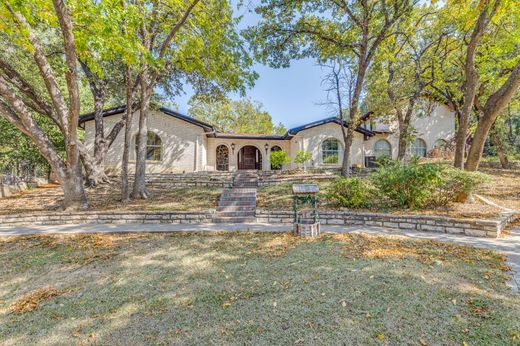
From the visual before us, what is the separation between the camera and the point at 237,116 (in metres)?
32.8

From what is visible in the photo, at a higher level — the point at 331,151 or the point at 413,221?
the point at 331,151

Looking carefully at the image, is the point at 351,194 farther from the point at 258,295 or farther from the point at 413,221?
the point at 258,295

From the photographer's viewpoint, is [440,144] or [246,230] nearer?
[246,230]

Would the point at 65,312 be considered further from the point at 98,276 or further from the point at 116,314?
the point at 98,276

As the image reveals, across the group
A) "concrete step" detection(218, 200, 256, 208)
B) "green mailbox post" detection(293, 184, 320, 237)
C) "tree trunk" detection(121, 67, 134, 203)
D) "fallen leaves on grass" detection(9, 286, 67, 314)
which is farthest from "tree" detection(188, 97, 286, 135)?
"fallen leaves on grass" detection(9, 286, 67, 314)

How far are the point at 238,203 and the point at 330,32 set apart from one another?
8944 millimetres

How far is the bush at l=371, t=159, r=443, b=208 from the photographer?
6734mm

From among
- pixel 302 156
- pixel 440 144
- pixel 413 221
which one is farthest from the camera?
pixel 440 144

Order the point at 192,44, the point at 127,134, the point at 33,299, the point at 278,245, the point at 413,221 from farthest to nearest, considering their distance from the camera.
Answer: the point at 127,134, the point at 192,44, the point at 413,221, the point at 278,245, the point at 33,299

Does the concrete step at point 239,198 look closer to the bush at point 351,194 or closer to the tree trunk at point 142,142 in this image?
the bush at point 351,194

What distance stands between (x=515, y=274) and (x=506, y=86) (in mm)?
6008

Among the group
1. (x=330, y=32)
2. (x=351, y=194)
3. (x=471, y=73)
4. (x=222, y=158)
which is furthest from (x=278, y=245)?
(x=222, y=158)

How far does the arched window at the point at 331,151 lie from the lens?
57.9 feet

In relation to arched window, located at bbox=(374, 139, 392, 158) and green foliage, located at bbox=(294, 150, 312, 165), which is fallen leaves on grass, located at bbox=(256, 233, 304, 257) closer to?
green foliage, located at bbox=(294, 150, 312, 165)
